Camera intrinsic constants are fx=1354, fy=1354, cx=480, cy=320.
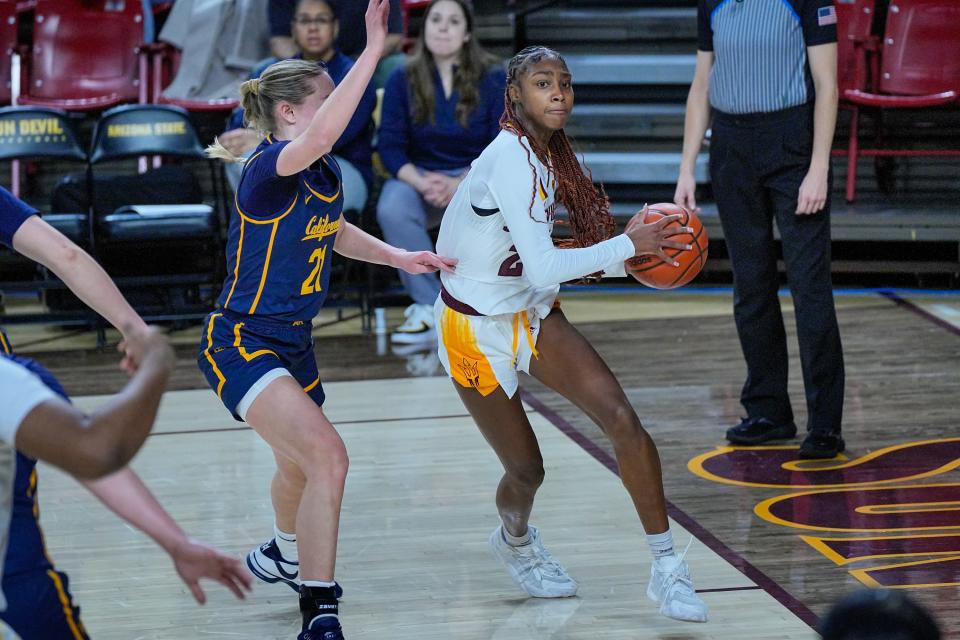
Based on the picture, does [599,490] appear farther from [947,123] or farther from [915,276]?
[947,123]

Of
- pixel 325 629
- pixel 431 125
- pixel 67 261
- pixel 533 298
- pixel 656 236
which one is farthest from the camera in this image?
pixel 431 125

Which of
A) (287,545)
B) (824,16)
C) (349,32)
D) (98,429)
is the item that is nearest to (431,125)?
(349,32)

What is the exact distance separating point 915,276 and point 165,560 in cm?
582

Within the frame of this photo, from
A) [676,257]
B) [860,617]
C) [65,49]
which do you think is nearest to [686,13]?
[65,49]

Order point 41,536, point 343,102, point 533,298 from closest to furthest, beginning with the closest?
point 41,536 < point 343,102 < point 533,298

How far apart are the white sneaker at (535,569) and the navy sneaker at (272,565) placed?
0.61 m

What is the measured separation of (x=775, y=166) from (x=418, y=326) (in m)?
3.02

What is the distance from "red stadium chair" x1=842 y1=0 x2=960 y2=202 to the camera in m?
8.58

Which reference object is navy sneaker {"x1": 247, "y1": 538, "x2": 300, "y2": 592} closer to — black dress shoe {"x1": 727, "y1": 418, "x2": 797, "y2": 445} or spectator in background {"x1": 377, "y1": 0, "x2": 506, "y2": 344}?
black dress shoe {"x1": 727, "y1": 418, "x2": 797, "y2": 445}

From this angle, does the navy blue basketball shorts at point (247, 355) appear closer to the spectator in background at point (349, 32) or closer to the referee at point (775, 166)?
the referee at point (775, 166)

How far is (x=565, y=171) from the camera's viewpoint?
379 centimetres

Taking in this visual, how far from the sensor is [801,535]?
4.35m

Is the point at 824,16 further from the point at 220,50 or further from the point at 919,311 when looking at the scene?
the point at 220,50

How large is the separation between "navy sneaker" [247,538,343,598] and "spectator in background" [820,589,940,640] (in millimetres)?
2697
